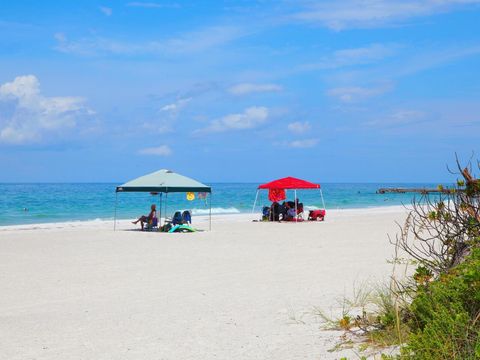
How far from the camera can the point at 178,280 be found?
9.09 metres

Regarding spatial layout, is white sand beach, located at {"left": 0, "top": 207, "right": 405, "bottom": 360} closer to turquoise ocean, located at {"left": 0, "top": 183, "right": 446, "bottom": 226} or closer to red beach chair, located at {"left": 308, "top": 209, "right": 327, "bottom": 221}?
turquoise ocean, located at {"left": 0, "top": 183, "right": 446, "bottom": 226}

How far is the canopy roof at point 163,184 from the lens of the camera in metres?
18.0

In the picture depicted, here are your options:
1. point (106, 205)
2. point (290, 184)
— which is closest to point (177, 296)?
point (290, 184)

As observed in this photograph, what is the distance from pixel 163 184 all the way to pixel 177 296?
34.9 ft

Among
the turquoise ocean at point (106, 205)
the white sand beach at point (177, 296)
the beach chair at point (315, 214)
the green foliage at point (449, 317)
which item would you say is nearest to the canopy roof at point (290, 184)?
the beach chair at point (315, 214)

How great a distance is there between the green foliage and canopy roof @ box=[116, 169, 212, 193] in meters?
13.8

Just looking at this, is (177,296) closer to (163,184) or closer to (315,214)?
(163,184)

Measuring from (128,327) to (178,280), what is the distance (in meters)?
3.07

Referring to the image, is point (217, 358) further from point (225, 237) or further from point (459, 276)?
point (225, 237)

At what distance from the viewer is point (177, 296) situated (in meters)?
7.70

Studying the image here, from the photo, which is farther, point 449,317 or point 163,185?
point 163,185

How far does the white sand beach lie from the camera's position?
5242 mm

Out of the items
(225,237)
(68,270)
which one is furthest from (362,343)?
(225,237)

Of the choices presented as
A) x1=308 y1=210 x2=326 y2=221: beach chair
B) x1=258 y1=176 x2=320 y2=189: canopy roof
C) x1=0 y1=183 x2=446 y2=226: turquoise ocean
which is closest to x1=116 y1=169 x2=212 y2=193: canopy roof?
x1=0 y1=183 x2=446 y2=226: turquoise ocean
